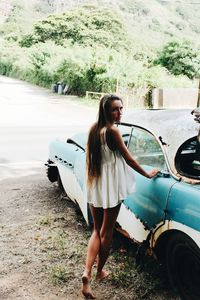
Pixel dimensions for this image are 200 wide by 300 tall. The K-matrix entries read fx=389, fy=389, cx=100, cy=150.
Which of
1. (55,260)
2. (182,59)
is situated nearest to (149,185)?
(55,260)

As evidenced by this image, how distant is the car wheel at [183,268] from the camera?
3021mm

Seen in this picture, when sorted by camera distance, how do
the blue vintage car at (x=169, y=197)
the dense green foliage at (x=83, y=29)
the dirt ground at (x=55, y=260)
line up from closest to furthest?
the blue vintage car at (x=169, y=197)
the dirt ground at (x=55, y=260)
the dense green foliage at (x=83, y=29)

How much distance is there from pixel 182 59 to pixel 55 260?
2596 centimetres

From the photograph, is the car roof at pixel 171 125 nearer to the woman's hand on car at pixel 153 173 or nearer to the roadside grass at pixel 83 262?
the woman's hand on car at pixel 153 173

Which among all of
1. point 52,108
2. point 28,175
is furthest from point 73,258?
point 52,108

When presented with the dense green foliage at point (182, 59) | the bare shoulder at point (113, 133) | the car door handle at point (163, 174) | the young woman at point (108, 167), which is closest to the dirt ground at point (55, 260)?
the young woman at point (108, 167)

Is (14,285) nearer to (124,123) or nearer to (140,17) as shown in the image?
(124,123)

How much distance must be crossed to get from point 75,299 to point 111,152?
51.9 inches

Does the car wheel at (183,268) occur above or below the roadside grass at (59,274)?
above

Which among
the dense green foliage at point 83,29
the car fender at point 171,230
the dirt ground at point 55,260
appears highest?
the dense green foliage at point 83,29

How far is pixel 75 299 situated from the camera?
3.35 metres

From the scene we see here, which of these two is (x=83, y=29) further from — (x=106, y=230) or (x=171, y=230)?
(x=171, y=230)

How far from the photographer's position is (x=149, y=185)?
3.36 metres

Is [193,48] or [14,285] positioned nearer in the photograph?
[14,285]
